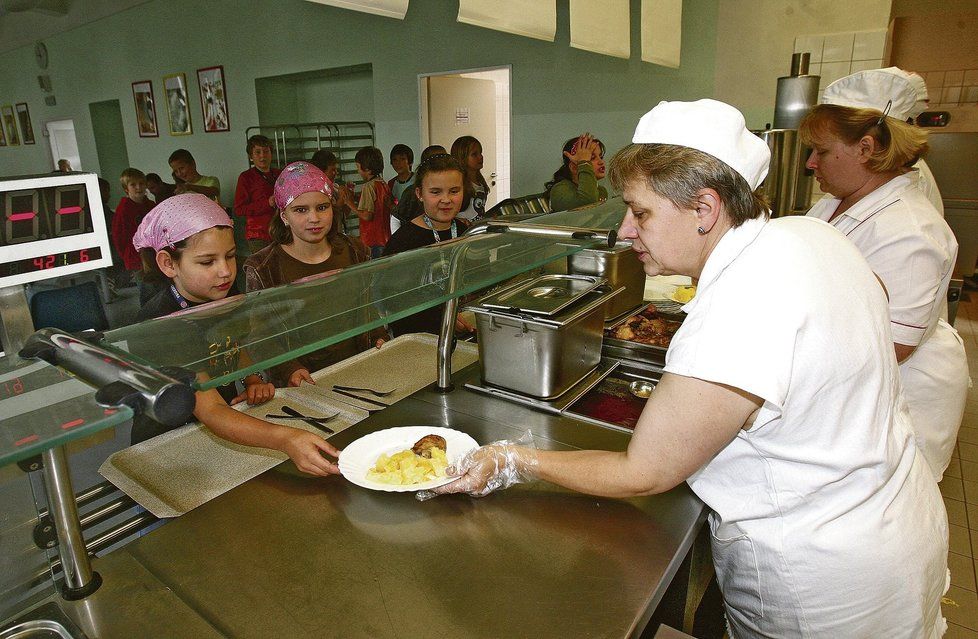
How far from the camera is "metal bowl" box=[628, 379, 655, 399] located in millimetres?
1595

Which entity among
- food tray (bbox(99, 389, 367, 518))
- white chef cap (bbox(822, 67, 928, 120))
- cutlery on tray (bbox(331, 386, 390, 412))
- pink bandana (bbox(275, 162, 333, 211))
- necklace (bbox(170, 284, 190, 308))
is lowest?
food tray (bbox(99, 389, 367, 518))

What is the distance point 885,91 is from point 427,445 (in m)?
1.84

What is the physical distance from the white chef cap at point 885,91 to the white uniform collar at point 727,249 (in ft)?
4.26

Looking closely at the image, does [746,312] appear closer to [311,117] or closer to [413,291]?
[413,291]

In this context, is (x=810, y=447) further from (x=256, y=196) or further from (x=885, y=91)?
(x=256, y=196)

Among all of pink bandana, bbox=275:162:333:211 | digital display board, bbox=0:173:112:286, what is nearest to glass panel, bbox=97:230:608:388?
digital display board, bbox=0:173:112:286

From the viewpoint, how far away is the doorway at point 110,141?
8711 mm

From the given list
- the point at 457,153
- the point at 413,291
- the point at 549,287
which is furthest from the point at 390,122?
the point at 413,291

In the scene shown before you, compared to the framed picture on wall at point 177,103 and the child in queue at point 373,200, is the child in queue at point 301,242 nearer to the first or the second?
the child in queue at point 373,200

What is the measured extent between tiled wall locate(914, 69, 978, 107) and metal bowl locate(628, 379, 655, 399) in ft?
20.2

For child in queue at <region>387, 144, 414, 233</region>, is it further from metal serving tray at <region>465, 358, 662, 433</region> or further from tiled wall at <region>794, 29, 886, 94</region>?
metal serving tray at <region>465, 358, 662, 433</region>

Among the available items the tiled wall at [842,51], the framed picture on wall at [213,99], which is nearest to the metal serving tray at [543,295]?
the tiled wall at [842,51]

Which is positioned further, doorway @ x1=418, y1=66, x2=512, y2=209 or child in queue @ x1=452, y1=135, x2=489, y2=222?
doorway @ x1=418, y1=66, x2=512, y2=209

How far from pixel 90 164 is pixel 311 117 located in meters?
4.37
